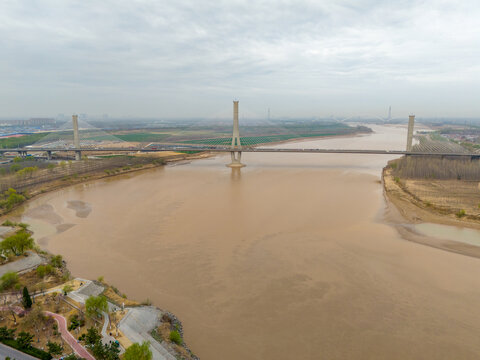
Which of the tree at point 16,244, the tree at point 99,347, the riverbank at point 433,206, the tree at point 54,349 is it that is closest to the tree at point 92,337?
the tree at point 99,347

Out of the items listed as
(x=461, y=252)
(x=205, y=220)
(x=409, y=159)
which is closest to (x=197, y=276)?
(x=205, y=220)

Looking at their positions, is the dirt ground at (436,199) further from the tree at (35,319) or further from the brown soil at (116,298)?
the tree at (35,319)

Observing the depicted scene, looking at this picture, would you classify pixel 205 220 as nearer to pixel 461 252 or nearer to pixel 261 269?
pixel 261 269

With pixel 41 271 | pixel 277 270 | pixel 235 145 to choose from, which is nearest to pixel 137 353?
pixel 41 271

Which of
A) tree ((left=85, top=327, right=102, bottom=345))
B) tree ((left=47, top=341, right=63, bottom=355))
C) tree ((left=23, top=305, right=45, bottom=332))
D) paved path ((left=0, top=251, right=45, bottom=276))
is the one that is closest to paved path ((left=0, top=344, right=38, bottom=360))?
tree ((left=47, top=341, right=63, bottom=355))

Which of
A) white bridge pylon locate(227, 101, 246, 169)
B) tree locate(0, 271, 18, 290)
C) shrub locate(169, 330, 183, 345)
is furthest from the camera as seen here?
white bridge pylon locate(227, 101, 246, 169)

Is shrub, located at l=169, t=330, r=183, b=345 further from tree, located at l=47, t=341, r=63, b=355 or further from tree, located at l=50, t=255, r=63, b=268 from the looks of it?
tree, located at l=50, t=255, r=63, b=268
